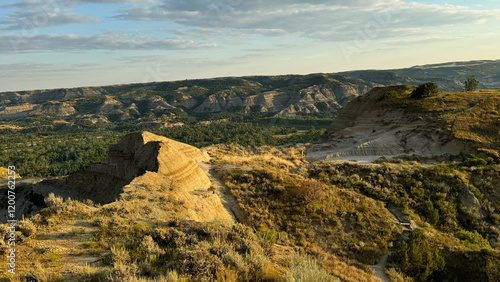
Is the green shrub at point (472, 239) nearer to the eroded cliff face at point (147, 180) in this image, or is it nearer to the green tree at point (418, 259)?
the green tree at point (418, 259)

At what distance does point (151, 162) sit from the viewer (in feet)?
61.5

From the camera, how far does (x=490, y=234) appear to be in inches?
692

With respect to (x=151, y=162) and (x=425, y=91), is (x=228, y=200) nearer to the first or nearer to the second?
(x=151, y=162)

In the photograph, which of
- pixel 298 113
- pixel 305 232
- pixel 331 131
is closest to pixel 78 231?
pixel 305 232

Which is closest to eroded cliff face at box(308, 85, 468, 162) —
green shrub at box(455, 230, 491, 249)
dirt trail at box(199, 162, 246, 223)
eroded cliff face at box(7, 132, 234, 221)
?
green shrub at box(455, 230, 491, 249)

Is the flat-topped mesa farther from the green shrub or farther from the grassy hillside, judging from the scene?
the grassy hillside

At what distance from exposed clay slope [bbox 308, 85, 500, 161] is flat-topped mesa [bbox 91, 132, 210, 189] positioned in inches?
799

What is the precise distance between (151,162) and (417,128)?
32889mm

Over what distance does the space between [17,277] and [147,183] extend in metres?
8.72

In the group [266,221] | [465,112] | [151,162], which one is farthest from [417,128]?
[151,162]

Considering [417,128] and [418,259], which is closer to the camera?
[418,259]

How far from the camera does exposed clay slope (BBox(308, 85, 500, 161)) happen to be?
2950 centimetres

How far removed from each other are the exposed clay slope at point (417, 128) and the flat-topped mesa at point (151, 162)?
20.3 metres

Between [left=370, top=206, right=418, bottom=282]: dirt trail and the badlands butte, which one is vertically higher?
the badlands butte
